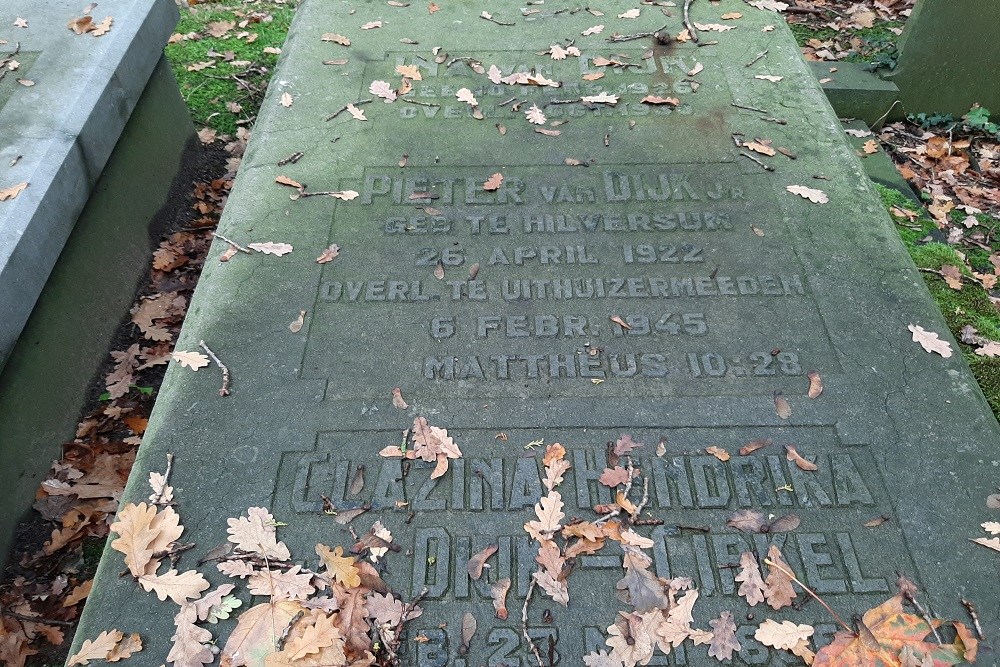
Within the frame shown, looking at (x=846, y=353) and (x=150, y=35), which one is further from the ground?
(x=150, y=35)

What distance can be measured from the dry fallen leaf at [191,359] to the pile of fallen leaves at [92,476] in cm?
→ 92

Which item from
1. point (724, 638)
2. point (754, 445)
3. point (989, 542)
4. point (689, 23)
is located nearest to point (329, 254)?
point (754, 445)

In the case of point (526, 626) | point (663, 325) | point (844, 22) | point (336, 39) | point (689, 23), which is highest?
point (689, 23)

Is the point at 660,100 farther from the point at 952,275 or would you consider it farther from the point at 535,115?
the point at 952,275

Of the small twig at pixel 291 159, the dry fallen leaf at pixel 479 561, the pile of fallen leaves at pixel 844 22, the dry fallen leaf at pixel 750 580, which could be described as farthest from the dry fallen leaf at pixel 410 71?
the pile of fallen leaves at pixel 844 22

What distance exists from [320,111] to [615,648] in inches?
110

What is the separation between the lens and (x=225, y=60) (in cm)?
568

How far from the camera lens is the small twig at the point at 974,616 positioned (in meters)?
1.86

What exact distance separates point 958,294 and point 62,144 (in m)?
4.44

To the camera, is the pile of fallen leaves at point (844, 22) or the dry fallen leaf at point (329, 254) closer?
the dry fallen leaf at point (329, 254)

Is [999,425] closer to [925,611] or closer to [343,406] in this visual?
[925,611]

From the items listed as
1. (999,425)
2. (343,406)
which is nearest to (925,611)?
(999,425)

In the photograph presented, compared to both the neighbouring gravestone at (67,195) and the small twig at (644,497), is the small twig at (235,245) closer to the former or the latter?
the neighbouring gravestone at (67,195)

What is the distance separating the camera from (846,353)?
2480 mm
